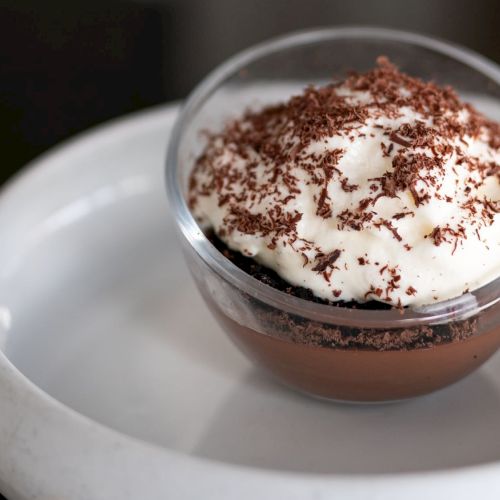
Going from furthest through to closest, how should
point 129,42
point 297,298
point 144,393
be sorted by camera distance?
point 129,42, point 144,393, point 297,298

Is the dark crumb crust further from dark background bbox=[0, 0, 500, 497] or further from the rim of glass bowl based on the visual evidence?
dark background bbox=[0, 0, 500, 497]

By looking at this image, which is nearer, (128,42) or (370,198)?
(370,198)

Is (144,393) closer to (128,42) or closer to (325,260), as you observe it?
(325,260)

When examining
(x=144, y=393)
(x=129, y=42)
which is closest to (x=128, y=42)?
(x=129, y=42)

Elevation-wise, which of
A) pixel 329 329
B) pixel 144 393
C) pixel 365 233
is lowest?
pixel 144 393

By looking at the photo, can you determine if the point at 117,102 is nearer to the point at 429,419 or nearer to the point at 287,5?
the point at 287,5

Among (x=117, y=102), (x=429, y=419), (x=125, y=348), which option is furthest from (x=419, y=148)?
(x=117, y=102)
